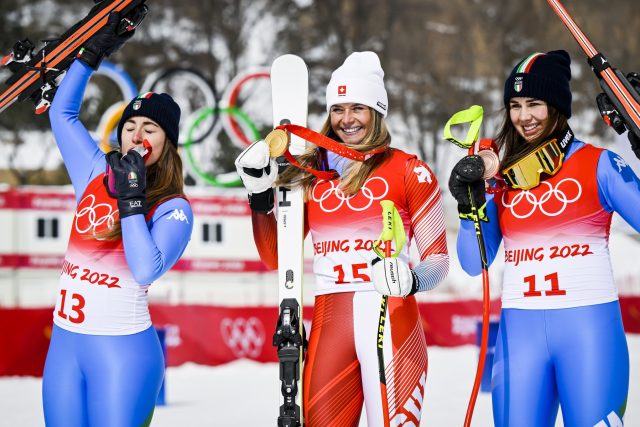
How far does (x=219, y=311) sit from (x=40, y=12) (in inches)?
746

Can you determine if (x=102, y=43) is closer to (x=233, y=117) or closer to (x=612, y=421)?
(x=612, y=421)

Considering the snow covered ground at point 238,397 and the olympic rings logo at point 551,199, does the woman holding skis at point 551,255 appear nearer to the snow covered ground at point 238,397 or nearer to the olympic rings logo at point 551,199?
the olympic rings logo at point 551,199

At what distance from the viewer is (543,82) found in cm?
417

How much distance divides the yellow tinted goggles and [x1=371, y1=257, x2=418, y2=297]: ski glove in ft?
2.54

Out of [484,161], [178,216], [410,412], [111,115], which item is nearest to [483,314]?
[410,412]

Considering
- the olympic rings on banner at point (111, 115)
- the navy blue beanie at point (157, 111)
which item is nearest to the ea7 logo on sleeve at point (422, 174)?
the navy blue beanie at point (157, 111)

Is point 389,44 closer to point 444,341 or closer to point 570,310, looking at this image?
point 444,341

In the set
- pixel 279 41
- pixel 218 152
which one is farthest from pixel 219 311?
pixel 279 41

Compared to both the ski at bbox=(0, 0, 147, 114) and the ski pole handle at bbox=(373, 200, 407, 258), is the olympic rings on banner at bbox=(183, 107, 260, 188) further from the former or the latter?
the ski pole handle at bbox=(373, 200, 407, 258)

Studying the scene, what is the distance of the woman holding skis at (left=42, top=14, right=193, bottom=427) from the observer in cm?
384

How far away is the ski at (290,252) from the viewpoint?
393 cm

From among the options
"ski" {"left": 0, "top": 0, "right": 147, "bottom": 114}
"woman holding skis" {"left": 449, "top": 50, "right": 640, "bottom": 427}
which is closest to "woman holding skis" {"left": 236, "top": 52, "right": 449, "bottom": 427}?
"woman holding skis" {"left": 449, "top": 50, "right": 640, "bottom": 427}

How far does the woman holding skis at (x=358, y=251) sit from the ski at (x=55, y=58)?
0.99 metres

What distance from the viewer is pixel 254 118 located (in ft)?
91.6
